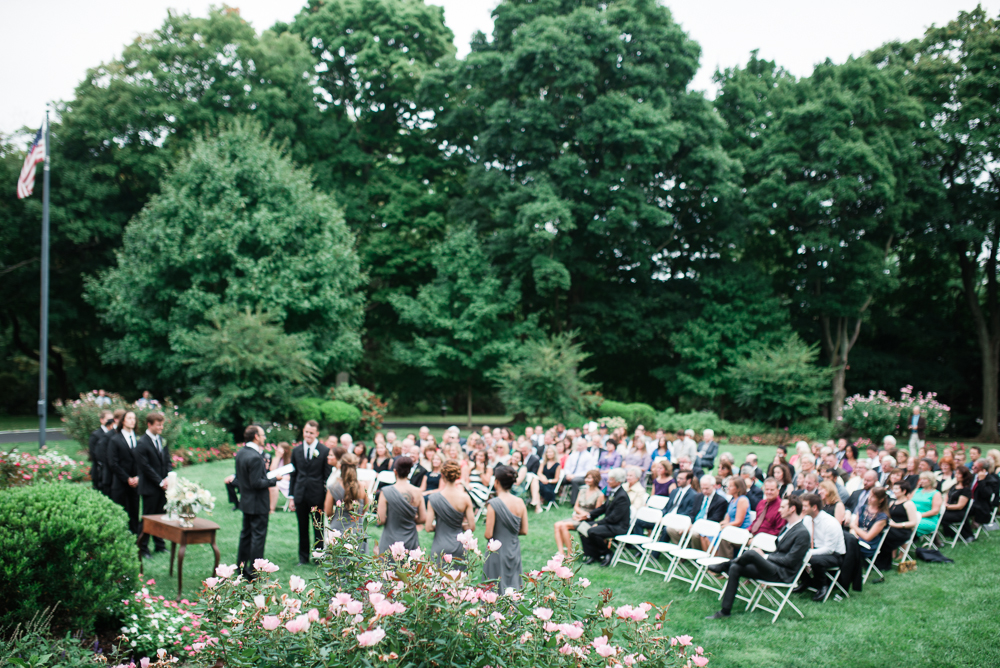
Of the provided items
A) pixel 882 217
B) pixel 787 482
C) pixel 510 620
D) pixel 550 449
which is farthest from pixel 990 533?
pixel 882 217

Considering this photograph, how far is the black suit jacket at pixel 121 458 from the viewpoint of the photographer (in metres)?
8.11

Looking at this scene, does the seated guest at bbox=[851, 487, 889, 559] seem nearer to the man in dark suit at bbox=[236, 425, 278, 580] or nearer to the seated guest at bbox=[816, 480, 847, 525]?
the seated guest at bbox=[816, 480, 847, 525]

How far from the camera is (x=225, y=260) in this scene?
69.8 feet

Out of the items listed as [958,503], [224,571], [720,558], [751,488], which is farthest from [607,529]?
[224,571]

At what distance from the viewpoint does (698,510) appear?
355 inches

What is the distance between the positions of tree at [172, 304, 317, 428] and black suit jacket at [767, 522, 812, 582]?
14.8 m

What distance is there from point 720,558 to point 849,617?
134 centimetres

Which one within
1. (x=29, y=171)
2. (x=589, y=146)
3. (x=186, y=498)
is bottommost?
(x=186, y=498)

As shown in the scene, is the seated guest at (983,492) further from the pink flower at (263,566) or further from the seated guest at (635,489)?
the pink flower at (263,566)

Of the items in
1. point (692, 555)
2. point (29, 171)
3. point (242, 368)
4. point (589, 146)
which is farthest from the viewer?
point (589, 146)

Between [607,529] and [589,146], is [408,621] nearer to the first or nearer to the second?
[607,529]

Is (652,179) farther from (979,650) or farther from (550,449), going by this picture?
(979,650)

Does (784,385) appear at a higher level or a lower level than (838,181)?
lower

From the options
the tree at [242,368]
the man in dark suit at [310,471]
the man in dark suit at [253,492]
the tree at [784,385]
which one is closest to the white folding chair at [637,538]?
the man in dark suit at [310,471]
